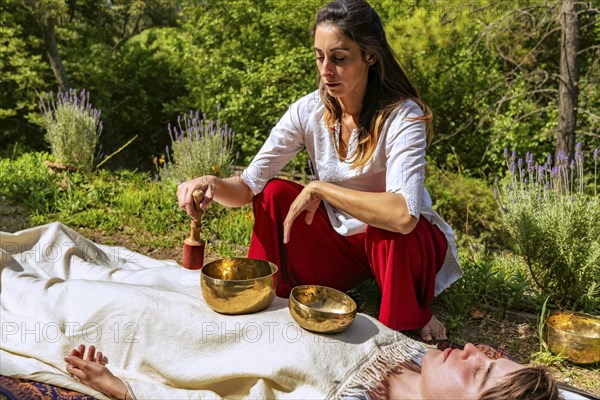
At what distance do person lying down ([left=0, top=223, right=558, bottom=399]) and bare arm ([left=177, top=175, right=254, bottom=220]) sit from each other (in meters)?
0.41

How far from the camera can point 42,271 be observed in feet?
9.27

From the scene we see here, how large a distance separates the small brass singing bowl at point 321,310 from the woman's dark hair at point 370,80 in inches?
30.6

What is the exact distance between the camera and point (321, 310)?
2.17 m

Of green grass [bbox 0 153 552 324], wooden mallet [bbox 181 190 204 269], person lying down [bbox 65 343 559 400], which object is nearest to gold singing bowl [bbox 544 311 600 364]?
green grass [bbox 0 153 552 324]

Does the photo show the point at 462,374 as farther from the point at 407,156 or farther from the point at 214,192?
the point at 214,192

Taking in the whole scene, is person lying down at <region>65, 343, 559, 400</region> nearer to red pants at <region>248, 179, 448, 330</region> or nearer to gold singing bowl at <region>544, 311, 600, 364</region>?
red pants at <region>248, 179, 448, 330</region>

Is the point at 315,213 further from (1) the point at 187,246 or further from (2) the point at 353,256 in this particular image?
(1) the point at 187,246

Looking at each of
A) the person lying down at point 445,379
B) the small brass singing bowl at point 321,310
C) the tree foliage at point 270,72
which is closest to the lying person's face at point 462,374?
the person lying down at point 445,379

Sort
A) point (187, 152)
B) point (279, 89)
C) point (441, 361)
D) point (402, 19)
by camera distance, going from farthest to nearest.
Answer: point (279, 89) < point (402, 19) < point (187, 152) < point (441, 361)

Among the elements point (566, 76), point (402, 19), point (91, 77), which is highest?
point (402, 19)

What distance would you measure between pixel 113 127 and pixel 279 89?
9.61 feet

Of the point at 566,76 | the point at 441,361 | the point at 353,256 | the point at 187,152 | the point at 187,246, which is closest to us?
the point at 441,361

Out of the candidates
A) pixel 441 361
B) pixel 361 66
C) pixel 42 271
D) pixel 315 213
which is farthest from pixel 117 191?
pixel 441 361

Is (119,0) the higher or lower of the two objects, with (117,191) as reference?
higher
